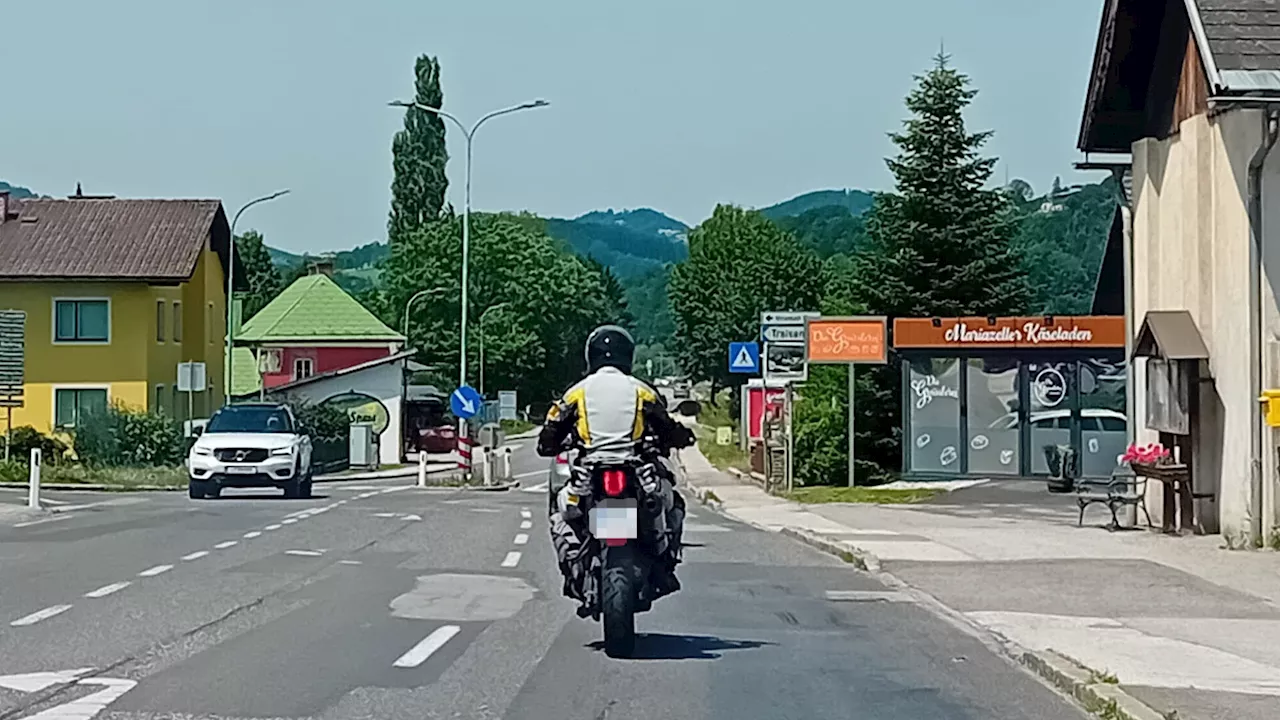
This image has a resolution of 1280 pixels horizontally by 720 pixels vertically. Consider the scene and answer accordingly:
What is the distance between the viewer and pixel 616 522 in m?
10.9

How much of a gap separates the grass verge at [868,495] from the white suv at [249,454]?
367 inches

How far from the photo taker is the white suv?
32562mm

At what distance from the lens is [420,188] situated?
120 metres

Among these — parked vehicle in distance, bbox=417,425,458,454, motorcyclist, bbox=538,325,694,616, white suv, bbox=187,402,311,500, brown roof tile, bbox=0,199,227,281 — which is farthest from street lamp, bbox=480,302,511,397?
motorcyclist, bbox=538,325,694,616

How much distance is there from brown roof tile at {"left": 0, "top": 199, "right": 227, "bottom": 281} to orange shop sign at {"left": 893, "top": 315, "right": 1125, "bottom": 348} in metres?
25.9

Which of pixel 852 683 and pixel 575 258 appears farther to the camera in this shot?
pixel 575 258

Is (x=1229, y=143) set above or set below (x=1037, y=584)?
above

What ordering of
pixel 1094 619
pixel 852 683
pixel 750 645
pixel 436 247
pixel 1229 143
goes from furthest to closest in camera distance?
pixel 436 247 → pixel 1229 143 → pixel 1094 619 → pixel 750 645 → pixel 852 683

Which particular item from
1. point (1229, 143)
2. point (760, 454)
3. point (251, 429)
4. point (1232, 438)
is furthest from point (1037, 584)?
point (760, 454)

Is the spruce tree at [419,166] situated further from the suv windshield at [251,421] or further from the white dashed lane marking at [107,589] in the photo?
the white dashed lane marking at [107,589]

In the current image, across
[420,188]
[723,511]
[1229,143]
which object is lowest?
[723,511]

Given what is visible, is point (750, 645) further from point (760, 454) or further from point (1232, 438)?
point (760, 454)

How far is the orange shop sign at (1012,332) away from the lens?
3694cm

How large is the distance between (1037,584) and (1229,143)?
624 centimetres
